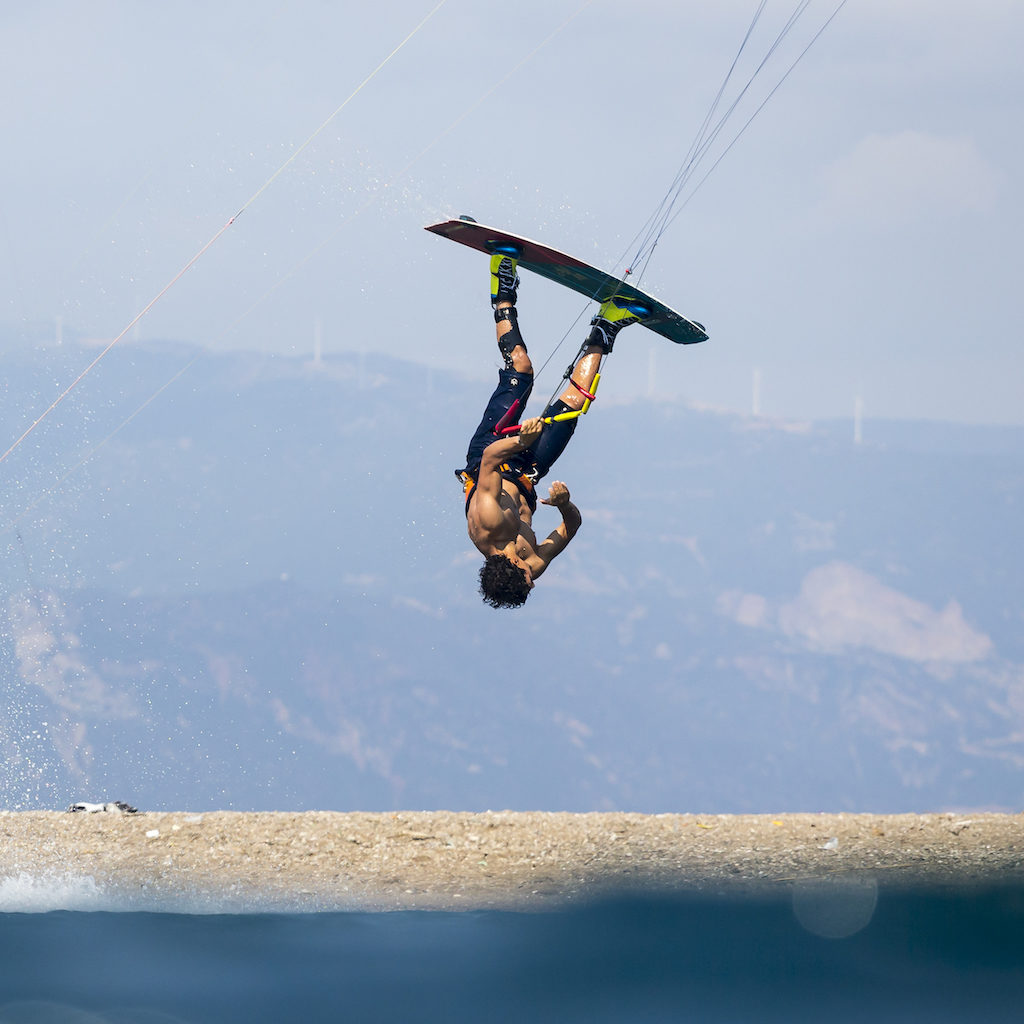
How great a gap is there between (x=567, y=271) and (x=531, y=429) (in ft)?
7.41

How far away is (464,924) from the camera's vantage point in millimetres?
12836

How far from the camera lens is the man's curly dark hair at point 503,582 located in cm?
1248

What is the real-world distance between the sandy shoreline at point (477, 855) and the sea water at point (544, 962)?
56 cm

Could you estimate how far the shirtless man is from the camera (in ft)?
40.3

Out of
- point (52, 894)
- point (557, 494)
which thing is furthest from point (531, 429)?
point (52, 894)

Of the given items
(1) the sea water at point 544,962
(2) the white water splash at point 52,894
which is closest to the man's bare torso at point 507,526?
(1) the sea water at point 544,962

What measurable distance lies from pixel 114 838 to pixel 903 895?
8.92m

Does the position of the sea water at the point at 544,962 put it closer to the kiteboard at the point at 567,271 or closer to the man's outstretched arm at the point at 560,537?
the man's outstretched arm at the point at 560,537

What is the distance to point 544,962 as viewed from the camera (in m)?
11.8

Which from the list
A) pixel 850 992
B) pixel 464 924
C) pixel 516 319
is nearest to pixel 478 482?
pixel 516 319

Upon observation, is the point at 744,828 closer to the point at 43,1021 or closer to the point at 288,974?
the point at 288,974

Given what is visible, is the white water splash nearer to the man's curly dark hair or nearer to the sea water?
the sea water

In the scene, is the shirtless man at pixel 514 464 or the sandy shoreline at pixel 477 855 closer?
the shirtless man at pixel 514 464

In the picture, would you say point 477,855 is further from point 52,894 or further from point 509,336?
point 509,336
